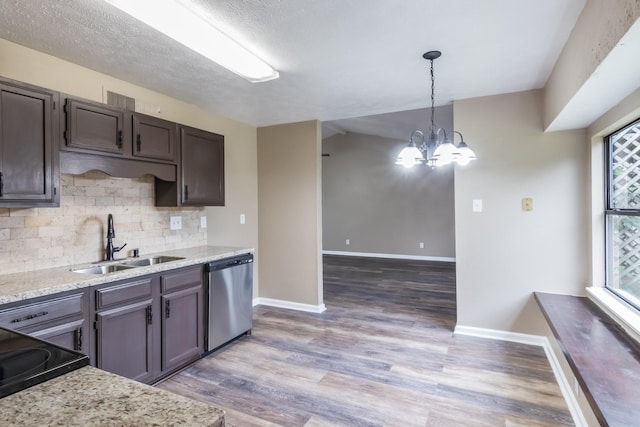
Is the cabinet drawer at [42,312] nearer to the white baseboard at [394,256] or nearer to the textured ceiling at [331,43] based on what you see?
the textured ceiling at [331,43]

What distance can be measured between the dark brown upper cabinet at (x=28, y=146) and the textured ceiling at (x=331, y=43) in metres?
0.42

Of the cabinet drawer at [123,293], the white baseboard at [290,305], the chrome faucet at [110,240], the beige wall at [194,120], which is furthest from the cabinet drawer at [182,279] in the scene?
the white baseboard at [290,305]

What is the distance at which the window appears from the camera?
90.5 inches

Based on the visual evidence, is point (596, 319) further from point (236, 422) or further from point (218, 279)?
point (218, 279)

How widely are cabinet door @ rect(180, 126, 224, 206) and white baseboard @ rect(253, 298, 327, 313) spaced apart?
1.62m

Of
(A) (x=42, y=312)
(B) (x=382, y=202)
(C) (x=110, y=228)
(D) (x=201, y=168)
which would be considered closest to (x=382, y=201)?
(B) (x=382, y=202)

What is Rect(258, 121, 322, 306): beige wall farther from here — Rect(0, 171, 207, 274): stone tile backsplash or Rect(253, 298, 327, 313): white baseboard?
Rect(0, 171, 207, 274): stone tile backsplash

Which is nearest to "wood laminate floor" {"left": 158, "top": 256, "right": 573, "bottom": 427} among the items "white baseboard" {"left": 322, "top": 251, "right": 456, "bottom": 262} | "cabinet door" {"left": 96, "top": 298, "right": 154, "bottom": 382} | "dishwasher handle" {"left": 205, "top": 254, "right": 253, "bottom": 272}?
"cabinet door" {"left": 96, "top": 298, "right": 154, "bottom": 382}

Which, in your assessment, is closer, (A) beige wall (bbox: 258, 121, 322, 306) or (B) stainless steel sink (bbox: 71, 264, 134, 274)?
(B) stainless steel sink (bbox: 71, 264, 134, 274)

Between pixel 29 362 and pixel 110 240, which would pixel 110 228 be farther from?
pixel 29 362

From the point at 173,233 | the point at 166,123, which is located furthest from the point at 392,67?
the point at 173,233

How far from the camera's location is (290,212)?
14.2 ft

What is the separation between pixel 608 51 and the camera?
1512mm

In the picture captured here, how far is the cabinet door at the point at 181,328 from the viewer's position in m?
2.54
